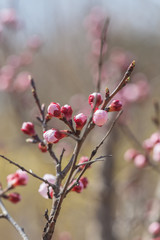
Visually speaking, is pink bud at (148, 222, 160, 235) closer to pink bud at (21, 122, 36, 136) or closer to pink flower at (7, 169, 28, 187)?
pink flower at (7, 169, 28, 187)

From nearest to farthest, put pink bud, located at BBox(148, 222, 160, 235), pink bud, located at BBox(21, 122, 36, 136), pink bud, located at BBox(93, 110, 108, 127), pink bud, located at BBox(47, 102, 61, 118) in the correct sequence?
pink bud, located at BBox(93, 110, 108, 127) < pink bud, located at BBox(47, 102, 61, 118) < pink bud, located at BBox(21, 122, 36, 136) < pink bud, located at BBox(148, 222, 160, 235)

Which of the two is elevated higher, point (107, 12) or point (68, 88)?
point (68, 88)

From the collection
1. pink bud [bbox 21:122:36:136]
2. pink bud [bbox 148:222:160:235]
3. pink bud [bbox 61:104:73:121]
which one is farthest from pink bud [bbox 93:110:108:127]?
pink bud [bbox 148:222:160:235]

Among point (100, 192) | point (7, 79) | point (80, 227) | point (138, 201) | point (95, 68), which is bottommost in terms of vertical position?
point (138, 201)

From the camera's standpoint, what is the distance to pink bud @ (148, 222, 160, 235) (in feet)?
6.57

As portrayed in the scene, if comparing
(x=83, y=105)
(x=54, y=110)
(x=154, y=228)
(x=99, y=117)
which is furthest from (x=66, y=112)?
(x=83, y=105)

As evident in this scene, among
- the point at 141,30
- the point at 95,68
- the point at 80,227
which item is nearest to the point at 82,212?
the point at 80,227

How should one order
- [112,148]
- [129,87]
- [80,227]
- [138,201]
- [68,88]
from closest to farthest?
1. [138,201]
2. [112,148]
3. [129,87]
4. [80,227]
5. [68,88]

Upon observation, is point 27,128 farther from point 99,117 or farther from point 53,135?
point 99,117

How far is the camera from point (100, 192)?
10.0 feet

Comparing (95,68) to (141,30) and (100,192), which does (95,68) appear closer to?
(100,192)

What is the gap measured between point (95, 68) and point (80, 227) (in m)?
2.69

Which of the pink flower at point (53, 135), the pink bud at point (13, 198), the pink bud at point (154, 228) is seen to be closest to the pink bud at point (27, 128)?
the pink flower at point (53, 135)

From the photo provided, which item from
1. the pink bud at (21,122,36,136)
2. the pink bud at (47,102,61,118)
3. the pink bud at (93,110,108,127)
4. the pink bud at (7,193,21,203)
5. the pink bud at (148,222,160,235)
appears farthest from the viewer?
the pink bud at (148,222,160,235)
